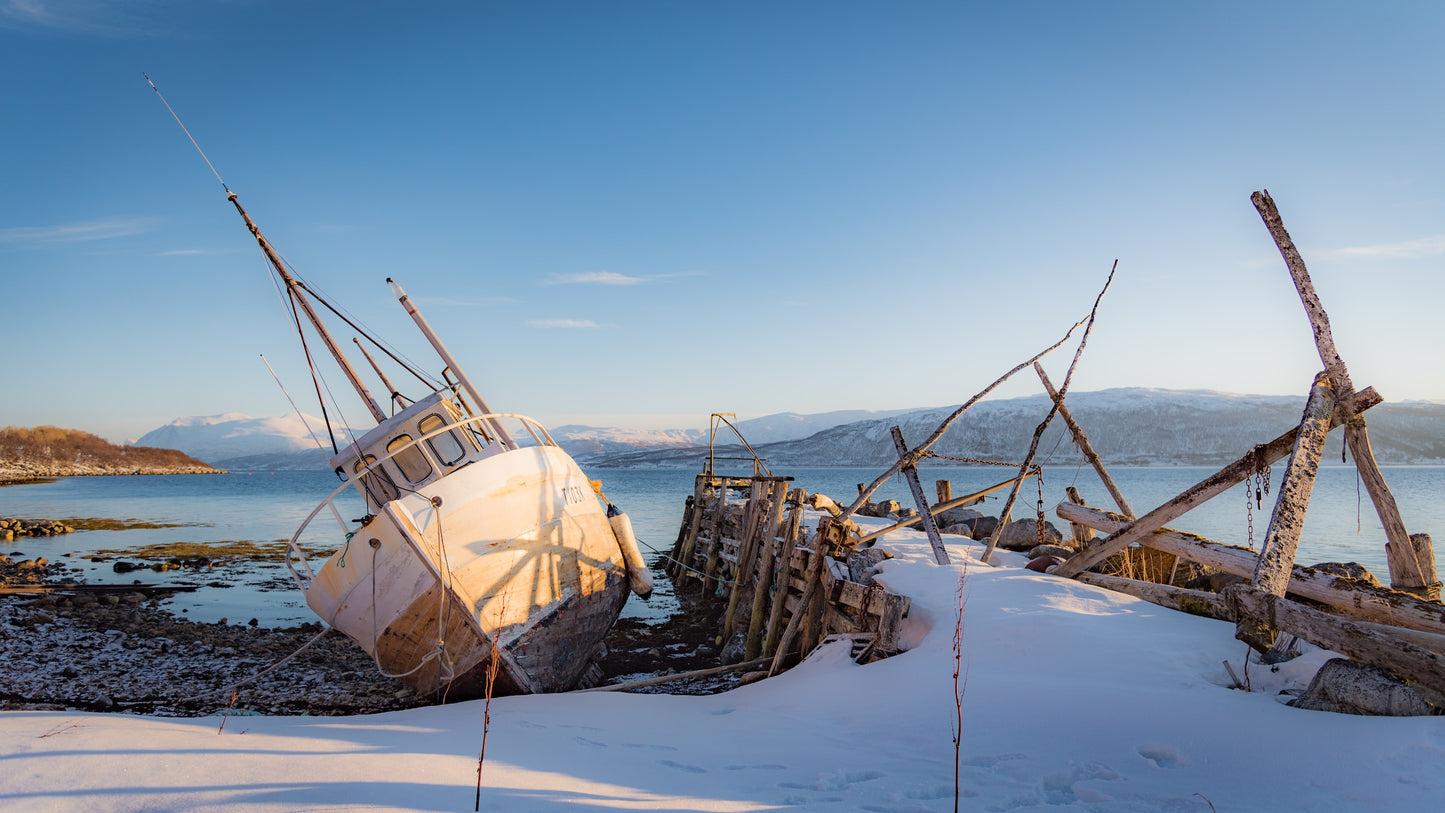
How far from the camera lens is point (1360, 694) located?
4.90 meters

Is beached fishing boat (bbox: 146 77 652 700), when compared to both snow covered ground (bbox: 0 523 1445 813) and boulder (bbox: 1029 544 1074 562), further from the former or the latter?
boulder (bbox: 1029 544 1074 562)

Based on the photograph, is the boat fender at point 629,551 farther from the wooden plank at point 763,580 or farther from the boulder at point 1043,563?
the boulder at point 1043,563

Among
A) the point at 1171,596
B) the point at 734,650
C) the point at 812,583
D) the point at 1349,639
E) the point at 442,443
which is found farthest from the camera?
the point at 734,650

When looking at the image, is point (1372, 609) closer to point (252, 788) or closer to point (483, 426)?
point (252, 788)

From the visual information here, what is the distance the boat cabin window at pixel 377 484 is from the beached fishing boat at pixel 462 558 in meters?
0.02

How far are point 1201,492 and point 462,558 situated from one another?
8.87 metres

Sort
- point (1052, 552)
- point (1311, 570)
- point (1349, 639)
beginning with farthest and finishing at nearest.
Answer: point (1052, 552)
point (1311, 570)
point (1349, 639)

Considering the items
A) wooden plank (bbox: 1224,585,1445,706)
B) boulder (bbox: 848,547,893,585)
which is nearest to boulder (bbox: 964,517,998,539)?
boulder (bbox: 848,547,893,585)

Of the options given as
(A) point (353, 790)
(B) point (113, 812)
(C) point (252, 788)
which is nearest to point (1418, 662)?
(A) point (353, 790)

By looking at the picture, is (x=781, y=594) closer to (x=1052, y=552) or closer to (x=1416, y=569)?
(x=1052, y=552)

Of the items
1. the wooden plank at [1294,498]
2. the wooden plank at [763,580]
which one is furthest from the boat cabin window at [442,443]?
the wooden plank at [1294,498]

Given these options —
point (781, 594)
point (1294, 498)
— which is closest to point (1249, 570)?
point (1294, 498)

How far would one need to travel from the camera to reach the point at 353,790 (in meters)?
4.58

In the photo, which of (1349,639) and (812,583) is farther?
(812,583)
